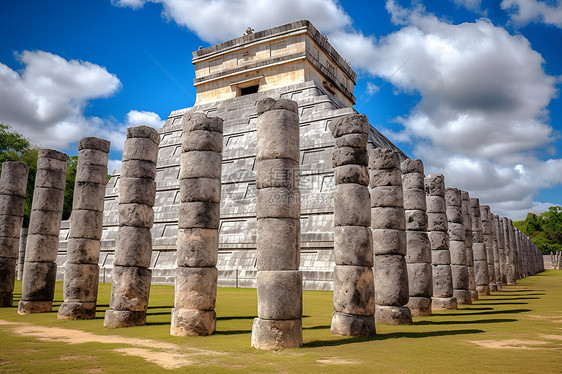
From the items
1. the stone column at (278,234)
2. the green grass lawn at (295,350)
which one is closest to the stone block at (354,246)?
the stone column at (278,234)

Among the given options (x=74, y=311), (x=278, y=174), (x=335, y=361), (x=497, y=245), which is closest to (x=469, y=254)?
(x=497, y=245)

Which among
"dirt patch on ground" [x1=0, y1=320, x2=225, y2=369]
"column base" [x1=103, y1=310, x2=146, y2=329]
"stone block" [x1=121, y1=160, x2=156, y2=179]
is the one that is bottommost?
"dirt patch on ground" [x1=0, y1=320, x2=225, y2=369]

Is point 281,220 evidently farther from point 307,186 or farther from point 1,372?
point 307,186

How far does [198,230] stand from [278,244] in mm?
2127

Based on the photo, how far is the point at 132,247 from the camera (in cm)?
901

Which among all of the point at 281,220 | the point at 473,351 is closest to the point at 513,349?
the point at 473,351

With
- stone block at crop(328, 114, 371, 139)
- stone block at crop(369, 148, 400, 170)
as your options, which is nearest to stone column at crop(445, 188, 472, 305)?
stone block at crop(369, 148, 400, 170)

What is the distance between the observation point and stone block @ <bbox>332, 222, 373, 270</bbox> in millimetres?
7840

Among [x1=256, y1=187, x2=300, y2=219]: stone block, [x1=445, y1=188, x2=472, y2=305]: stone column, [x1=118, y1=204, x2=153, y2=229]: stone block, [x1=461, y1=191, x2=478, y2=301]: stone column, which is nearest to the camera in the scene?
[x1=256, y1=187, x2=300, y2=219]: stone block

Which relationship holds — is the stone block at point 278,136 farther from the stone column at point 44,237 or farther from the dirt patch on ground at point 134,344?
the stone column at point 44,237

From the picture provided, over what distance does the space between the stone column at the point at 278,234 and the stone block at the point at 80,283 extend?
5.14 m

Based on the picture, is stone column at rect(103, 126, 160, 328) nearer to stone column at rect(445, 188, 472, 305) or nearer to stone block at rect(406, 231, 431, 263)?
stone block at rect(406, 231, 431, 263)

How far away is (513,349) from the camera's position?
624 cm

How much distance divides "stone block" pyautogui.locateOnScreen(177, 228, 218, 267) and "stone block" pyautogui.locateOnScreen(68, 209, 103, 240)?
327cm
